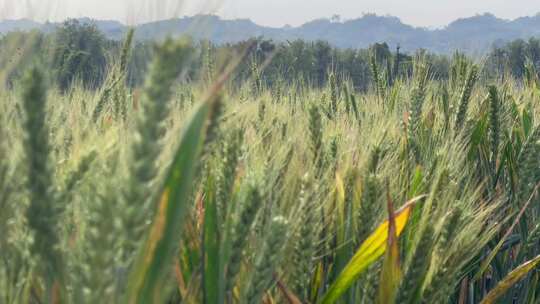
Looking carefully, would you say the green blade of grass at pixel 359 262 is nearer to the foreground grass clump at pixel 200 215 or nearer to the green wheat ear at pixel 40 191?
the foreground grass clump at pixel 200 215

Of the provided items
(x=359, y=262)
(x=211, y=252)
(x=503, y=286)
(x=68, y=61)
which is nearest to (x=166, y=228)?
(x=211, y=252)

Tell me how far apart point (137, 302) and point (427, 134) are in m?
1.87

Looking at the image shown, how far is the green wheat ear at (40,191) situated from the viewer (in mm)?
652

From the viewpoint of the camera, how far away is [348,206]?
4.30 ft

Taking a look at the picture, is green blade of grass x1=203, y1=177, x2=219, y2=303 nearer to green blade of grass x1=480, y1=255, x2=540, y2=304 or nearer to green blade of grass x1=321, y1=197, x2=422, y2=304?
green blade of grass x1=321, y1=197, x2=422, y2=304

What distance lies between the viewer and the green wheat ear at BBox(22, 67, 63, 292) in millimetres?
652

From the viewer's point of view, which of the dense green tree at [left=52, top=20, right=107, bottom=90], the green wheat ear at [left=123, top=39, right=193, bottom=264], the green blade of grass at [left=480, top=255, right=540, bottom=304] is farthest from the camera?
the green blade of grass at [left=480, top=255, right=540, bottom=304]

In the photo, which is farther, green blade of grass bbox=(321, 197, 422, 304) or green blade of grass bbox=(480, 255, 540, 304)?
green blade of grass bbox=(480, 255, 540, 304)

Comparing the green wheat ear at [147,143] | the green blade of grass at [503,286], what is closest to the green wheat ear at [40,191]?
the green wheat ear at [147,143]

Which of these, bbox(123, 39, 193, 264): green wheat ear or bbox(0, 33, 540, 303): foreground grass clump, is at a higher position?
bbox(123, 39, 193, 264): green wheat ear

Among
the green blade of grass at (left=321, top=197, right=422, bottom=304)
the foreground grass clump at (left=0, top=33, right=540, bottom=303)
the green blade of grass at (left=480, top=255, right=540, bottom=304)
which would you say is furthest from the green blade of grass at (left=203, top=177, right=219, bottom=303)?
the green blade of grass at (left=480, top=255, right=540, bottom=304)

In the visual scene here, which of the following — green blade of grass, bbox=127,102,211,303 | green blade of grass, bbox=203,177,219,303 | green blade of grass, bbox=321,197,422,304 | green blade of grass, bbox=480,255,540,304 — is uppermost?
green blade of grass, bbox=127,102,211,303

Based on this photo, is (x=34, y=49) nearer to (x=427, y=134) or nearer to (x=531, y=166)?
(x=531, y=166)

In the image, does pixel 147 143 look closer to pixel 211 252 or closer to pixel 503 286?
pixel 211 252
